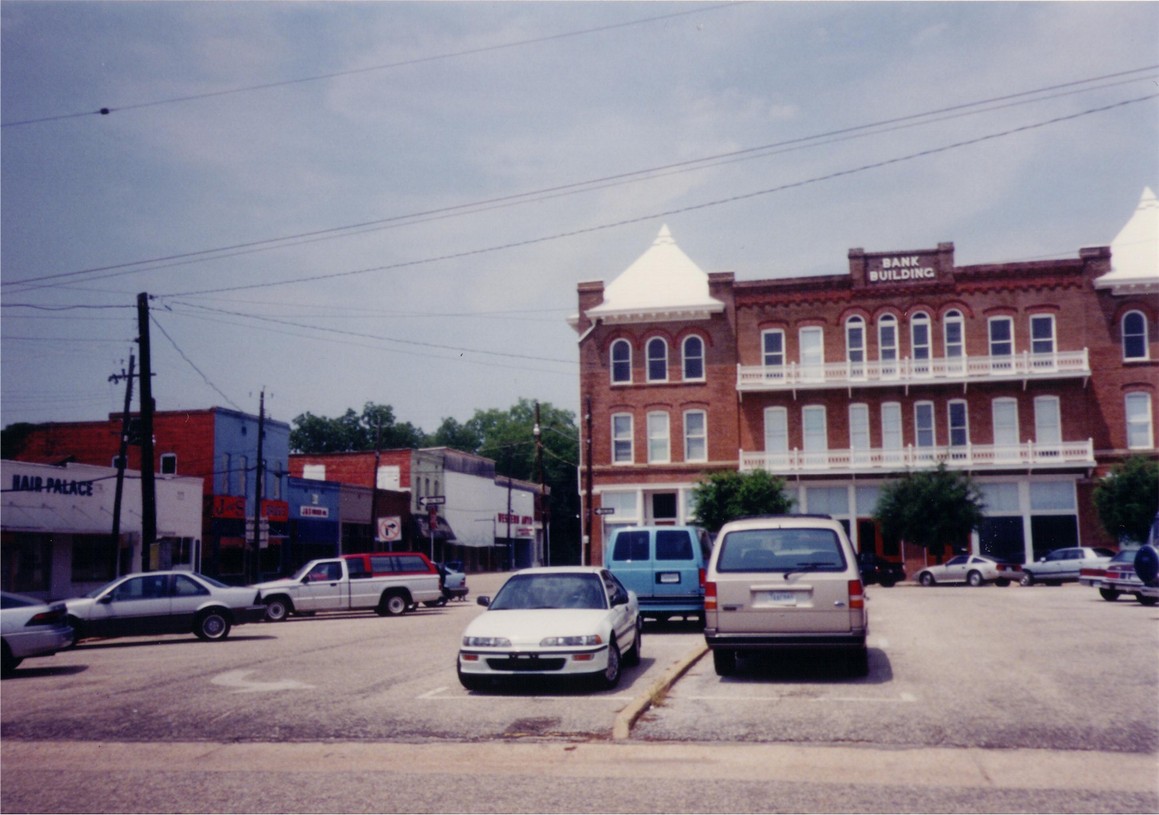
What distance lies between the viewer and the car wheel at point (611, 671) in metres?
12.2

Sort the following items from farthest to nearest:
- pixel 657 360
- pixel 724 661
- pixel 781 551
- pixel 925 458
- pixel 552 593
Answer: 1. pixel 657 360
2. pixel 925 458
3. pixel 552 593
4. pixel 724 661
5. pixel 781 551

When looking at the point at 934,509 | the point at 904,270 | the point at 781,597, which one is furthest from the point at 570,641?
the point at 904,270

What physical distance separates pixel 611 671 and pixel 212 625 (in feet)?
41.1

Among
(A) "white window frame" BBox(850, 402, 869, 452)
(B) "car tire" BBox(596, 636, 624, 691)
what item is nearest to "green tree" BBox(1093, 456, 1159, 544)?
(A) "white window frame" BBox(850, 402, 869, 452)

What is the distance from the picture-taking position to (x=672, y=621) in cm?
2309

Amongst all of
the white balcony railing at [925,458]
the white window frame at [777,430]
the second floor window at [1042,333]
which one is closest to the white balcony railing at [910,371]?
the second floor window at [1042,333]

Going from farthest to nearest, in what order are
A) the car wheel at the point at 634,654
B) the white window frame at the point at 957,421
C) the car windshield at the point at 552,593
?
1. the white window frame at the point at 957,421
2. the car wheel at the point at 634,654
3. the car windshield at the point at 552,593

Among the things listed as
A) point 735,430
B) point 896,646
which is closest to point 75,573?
point 735,430

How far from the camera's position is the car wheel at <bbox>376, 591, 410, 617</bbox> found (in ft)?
96.2

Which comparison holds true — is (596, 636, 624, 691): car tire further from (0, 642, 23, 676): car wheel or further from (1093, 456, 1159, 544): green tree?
(1093, 456, 1159, 544): green tree

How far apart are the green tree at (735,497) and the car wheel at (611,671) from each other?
3116cm

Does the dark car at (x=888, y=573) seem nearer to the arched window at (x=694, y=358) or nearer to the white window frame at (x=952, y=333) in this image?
the white window frame at (x=952, y=333)

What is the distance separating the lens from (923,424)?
47844 mm

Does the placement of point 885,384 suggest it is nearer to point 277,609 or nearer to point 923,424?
point 923,424
